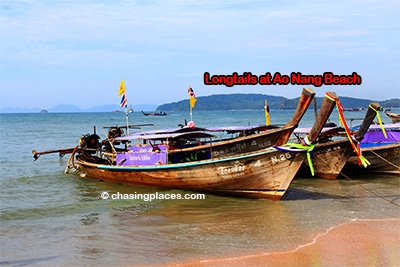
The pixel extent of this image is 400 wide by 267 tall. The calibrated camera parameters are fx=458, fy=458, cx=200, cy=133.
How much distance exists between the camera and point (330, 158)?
1691 cm

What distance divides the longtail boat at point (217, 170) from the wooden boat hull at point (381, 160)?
5920mm

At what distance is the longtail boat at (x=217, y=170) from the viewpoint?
12.5 m

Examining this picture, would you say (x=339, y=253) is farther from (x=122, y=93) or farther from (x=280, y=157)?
(x=122, y=93)

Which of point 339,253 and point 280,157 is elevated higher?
point 280,157

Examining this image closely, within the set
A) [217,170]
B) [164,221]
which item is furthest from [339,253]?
[217,170]

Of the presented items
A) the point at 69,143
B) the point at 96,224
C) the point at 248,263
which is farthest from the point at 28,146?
the point at 248,263

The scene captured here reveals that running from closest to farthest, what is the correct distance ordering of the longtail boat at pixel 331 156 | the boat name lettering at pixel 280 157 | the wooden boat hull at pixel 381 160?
the boat name lettering at pixel 280 157
the longtail boat at pixel 331 156
the wooden boat hull at pixel 381 160

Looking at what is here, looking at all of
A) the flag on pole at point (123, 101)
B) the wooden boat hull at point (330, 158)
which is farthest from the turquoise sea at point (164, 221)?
the flag on pole at point (123, 101)

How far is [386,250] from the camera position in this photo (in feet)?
27.7

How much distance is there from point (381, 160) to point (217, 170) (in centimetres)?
771

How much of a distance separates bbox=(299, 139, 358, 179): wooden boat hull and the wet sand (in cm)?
656

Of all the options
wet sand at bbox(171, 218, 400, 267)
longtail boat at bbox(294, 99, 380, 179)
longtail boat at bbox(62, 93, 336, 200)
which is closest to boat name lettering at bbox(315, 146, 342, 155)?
longtail boat at bbox(294, 99, 380, 179)

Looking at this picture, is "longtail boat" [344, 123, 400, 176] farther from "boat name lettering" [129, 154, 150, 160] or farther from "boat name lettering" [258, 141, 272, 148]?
"boat name lettering" [129, 154, 150, 160]

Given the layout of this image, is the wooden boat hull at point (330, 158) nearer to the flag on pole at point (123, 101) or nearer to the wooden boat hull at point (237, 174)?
the wooden boat hull at point (237, 174)
